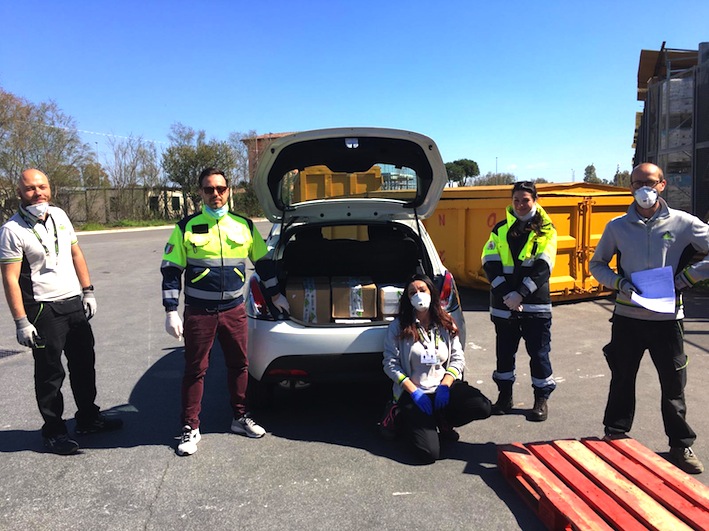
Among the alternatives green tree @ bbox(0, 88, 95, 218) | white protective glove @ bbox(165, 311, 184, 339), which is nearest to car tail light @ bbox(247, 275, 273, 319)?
white protective glove @ bbox(165, 311, 184, 339)

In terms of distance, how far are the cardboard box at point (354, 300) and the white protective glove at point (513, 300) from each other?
0.97 m

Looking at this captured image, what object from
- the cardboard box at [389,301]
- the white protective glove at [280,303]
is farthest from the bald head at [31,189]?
the cardboard box at [389,301]

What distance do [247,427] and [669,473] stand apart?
2.58m

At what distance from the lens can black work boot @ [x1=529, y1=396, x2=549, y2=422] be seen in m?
3.97

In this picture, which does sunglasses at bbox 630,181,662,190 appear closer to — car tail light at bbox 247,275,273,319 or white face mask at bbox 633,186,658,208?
white face mask at bbox 633,186,658,208

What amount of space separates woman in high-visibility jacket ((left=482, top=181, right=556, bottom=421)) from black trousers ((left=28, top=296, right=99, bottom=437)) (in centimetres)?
296

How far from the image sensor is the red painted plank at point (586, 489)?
8.00 ft

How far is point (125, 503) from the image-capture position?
2.94 m

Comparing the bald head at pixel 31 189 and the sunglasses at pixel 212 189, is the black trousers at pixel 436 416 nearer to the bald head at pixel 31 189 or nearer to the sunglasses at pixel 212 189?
the sunglasses at pixel 212 189

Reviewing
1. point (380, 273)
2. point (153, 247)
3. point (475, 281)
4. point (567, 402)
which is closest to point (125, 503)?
point (380, 273)

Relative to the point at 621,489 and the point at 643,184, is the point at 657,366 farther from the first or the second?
the point at 643,184

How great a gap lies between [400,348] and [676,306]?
65.4 inches

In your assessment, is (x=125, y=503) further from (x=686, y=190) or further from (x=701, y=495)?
(x=686, y=190)

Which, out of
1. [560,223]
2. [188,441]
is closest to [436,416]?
[188,441]
